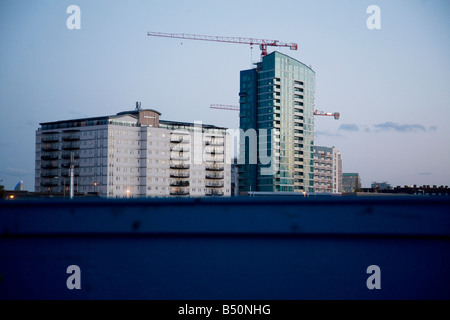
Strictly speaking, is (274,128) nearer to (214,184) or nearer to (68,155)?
(214,184)

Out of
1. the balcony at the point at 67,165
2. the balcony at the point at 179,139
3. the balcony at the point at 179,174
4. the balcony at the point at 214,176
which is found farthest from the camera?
the balcony at the point at 214,176

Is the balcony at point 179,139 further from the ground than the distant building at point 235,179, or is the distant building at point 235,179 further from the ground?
the balcony at point 179,139

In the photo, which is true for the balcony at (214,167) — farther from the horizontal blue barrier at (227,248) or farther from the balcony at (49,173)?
the horizontal blue barrier at (227,248)

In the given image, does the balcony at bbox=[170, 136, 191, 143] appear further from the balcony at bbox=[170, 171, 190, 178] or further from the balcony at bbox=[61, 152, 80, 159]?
the balcony at bbox=[61, 152, 80, 159]

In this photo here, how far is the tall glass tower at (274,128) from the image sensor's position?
177375mm

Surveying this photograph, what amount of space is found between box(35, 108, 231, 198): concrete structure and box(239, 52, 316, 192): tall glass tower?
124ft

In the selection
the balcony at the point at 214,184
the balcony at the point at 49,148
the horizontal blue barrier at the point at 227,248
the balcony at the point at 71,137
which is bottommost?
the horizontal blue barrier at the point at 227,248

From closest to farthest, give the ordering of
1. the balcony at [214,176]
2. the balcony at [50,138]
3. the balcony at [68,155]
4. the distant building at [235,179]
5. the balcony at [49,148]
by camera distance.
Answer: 1. the balcony at [68,155]
2. the balcony at [50,138]
3. the balcony at [49,148]
4. the balcony at [214,176]
5. the distant building at [235,179]

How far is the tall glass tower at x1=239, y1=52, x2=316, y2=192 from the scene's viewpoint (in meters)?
177

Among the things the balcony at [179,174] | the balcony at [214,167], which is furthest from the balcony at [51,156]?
the balcony at [214,167]

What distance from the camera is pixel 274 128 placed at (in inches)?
7067

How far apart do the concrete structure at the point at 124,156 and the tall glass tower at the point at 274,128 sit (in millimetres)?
37750

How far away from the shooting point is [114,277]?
10.4 metres
